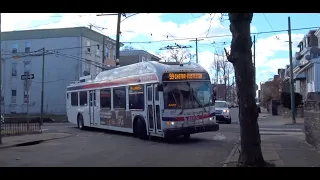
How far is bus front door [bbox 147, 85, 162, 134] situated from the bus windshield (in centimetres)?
47

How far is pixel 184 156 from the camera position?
487 inches

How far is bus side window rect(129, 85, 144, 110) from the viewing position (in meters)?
17.5

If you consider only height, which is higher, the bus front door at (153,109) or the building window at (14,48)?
the building window at (14,48)

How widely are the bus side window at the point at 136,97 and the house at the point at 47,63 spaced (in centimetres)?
3146

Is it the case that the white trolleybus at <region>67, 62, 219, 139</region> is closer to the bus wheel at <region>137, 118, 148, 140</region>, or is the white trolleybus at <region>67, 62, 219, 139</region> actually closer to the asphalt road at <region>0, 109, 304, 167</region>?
the bus wheel at <region>137, 118, 148, 140</region>

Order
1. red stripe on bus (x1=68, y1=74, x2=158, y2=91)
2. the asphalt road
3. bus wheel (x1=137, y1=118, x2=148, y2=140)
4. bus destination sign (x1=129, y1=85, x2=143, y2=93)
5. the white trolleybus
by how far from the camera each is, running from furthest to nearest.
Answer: bus destination sign (x1=129, y1=85, x2=143, y2=93)
bus wheel (x1=137, y1=118, x2=148, y2=140)
red stripe on bus (x1=68, y1=74, x2=158, y2=91)
the white trolleybus
the asphalt road

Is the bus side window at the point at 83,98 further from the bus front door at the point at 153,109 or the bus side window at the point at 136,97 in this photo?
the bus front door at the point at 153,109

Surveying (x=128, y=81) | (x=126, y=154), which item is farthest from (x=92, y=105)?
(x=126, y=154)

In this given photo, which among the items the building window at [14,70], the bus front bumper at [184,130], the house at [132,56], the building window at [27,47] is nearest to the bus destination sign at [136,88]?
the bus front bumper at [184,130]

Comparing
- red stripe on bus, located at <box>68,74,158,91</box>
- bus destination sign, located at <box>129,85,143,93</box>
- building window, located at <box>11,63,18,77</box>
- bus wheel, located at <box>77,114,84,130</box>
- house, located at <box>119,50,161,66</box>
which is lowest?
bus wheel, located at <box>77,114,84,130</box>

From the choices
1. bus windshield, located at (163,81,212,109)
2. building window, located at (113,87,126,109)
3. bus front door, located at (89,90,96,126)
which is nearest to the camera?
bus windshield, located at (163,81,212,109)

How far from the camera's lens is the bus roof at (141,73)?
16.6 metres

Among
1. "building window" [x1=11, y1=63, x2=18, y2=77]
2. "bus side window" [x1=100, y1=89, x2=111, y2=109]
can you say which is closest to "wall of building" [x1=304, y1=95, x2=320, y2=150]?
"bus side window" [x1=100, y1=89, x2=111, y2=109]
